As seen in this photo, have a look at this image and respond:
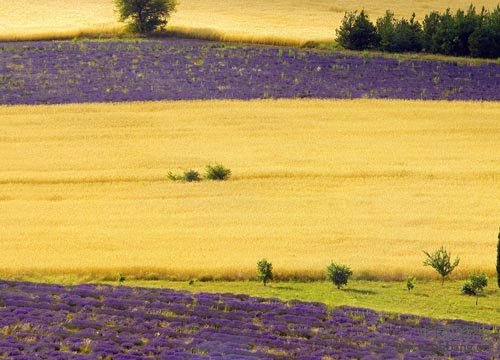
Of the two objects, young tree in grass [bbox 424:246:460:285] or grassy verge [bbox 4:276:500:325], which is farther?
young tree in grass [bbox 424:246:460:285]

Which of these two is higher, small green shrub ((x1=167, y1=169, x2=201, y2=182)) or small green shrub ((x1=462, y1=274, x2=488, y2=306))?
small green shrub ((x1=167, y1=169, x2=201, y2=182))

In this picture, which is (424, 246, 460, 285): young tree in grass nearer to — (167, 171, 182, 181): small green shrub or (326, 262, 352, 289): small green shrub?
(326, 262, 352, 289): small green shrub

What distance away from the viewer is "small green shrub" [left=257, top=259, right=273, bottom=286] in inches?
1460

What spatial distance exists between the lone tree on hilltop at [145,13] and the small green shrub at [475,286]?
47535 millimetres

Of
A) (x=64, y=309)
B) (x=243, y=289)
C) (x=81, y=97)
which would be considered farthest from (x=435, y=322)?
(x=81, y=97)

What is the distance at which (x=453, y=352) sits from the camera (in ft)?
96.4

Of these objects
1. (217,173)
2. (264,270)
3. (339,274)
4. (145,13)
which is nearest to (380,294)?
(339,274)

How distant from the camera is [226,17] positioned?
292 feet

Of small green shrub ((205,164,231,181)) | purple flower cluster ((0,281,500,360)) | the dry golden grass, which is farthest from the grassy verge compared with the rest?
small green shrub ((205,164,231,181))

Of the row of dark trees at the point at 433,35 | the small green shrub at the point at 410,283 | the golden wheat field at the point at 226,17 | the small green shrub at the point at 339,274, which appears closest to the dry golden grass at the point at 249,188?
the small green shrub at the point at 410,283

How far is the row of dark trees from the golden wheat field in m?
2.41

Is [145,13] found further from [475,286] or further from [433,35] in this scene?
[475,286]

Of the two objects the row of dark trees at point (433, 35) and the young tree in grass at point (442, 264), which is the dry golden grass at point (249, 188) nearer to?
the young tree in grass at point (442, 264)

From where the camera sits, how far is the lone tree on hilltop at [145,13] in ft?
266
